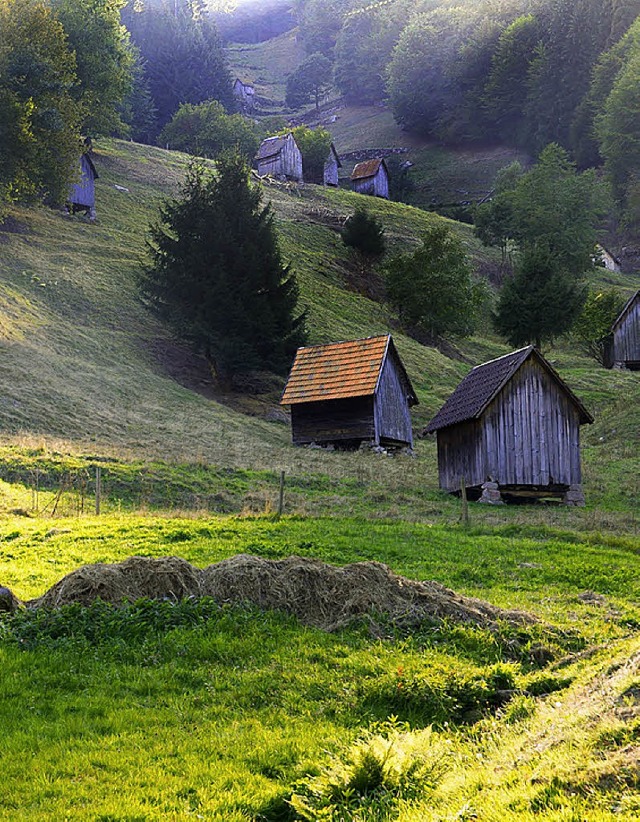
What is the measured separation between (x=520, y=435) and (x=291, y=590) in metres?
17.7

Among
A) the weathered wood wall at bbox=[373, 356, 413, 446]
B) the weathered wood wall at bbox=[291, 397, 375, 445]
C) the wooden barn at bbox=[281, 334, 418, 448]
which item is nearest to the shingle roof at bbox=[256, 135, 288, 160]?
the wooden barn at bbox=[281, 334, 418, 448]

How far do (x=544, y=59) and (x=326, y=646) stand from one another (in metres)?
126

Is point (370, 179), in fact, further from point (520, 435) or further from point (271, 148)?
point (520, 435)

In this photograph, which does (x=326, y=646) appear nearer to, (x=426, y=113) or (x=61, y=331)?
(x=61, y=331)

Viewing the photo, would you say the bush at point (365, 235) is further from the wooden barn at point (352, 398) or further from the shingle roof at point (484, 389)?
the shingle roof at point (484, 389)

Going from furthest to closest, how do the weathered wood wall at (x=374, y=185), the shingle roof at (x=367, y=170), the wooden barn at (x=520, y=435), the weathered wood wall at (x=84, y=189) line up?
the weathered wood wall at (x=374, y=185) < the shingle roof at (x=367, y=170) < the weathered wood wall at (x=84, y=189) < the wooden barn at (x=520, y=435)

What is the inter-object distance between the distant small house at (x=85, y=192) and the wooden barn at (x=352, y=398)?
25.8 meters

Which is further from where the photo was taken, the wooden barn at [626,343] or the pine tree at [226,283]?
the wooden barn at [626,343]

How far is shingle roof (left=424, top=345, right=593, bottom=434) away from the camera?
27.0m

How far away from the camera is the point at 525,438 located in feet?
89.8

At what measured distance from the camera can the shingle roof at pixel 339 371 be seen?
120 feet

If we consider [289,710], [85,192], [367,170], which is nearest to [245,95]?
[367,170]

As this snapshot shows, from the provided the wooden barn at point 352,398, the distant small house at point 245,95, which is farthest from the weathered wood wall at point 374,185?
the wooden barn at point 352,398

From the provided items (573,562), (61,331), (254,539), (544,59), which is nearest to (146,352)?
(61,331)
